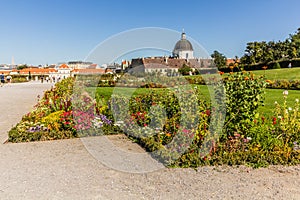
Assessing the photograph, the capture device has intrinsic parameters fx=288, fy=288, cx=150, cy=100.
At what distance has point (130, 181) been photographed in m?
3.67

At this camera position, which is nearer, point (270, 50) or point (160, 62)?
point (160, 62)

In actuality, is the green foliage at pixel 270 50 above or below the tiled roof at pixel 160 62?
above

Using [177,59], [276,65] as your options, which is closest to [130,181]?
[177,59]

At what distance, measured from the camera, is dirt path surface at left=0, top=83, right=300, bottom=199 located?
3.30 meters

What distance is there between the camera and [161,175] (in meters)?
3.85

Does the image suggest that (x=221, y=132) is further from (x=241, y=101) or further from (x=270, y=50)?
(x=270, y=50)

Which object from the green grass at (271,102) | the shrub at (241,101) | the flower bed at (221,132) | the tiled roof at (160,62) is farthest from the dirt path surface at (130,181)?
the tiled roof at (160,62)

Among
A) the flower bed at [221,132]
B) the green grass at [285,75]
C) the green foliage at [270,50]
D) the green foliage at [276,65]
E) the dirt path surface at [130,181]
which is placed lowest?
the dirt path surface at [130,181]

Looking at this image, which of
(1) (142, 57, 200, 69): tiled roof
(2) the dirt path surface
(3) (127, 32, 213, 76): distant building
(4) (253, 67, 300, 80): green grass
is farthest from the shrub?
(4) (253, 67, 300, 80): green grass

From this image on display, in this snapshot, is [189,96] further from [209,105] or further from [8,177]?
[8,177]

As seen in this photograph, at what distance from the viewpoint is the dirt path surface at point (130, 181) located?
3299mm

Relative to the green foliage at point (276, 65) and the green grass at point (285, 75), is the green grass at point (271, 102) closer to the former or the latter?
the green grass at point (285, 75)

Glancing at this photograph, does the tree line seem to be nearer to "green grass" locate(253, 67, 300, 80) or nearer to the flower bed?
"green grass" locate(253, 67, 300, 80)

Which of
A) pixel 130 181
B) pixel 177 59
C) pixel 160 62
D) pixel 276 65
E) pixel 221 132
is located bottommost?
pixel 130 181
